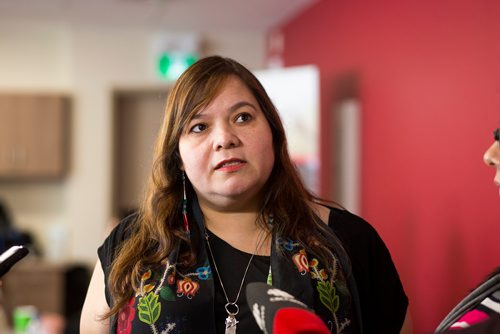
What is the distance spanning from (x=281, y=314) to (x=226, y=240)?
1.87 ft

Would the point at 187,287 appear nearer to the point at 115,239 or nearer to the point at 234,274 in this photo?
the point at 234,274

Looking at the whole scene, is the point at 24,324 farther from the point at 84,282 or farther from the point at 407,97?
→ the point at 84,282

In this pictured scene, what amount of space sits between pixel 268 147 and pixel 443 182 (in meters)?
1.89

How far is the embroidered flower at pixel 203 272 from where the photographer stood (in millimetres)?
1465

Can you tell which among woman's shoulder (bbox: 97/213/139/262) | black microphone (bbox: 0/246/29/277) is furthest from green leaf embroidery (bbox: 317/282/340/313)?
black microphone (bbox: 0/246/29/277)

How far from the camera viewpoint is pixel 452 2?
3078 mm

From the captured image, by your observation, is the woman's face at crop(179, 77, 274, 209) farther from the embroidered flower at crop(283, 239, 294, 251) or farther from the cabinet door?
the cabinet door

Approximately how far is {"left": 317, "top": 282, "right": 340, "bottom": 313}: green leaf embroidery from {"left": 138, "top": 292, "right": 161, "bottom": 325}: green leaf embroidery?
13.4 inches

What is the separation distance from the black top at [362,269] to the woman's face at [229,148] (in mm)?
133

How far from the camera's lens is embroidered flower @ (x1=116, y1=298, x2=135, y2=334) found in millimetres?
1447

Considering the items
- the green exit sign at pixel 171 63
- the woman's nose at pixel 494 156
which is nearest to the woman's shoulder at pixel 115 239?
the woman's nose at pixel 494 156

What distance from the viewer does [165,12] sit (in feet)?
18.8

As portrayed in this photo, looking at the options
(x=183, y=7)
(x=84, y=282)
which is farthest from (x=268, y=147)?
(x=84, y=282)

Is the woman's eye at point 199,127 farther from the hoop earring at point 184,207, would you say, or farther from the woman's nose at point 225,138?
the hoop earring at point 184,207
